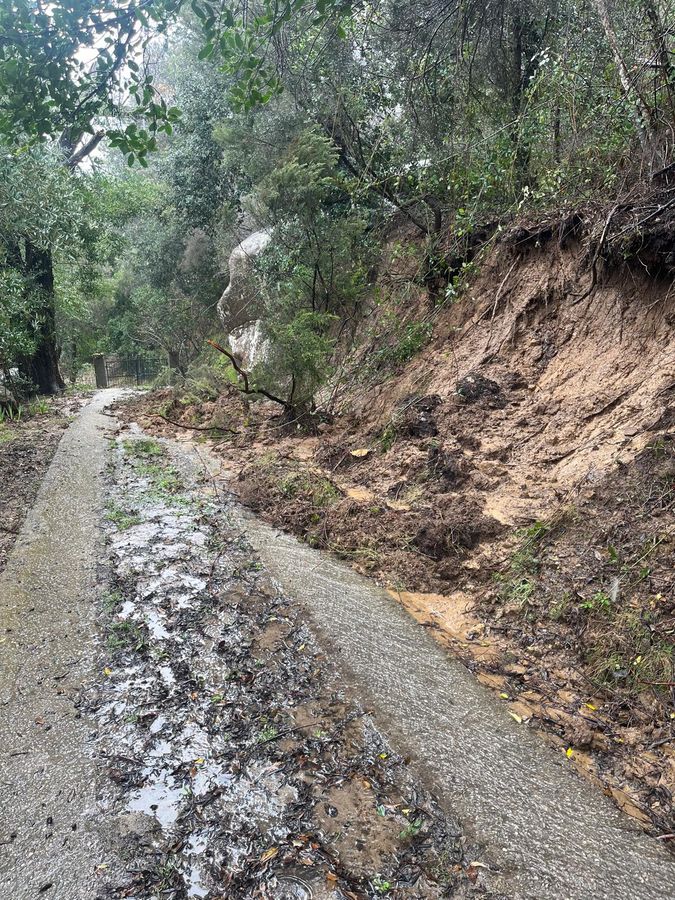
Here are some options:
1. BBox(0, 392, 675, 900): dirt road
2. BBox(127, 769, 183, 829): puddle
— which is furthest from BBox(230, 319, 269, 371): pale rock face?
BBox(127, 769, 183, 829): puddle

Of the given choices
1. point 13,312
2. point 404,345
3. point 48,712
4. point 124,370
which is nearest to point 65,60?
point 48,712

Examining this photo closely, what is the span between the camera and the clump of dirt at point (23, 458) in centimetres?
554

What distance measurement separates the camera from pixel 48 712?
9.70 feet

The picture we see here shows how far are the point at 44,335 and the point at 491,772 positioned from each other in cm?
1490

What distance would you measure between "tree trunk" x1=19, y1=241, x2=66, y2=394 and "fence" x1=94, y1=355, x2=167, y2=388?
920cm

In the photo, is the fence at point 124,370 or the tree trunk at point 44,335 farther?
the fence at point 124,370

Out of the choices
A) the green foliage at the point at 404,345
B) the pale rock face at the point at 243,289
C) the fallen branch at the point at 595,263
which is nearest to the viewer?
the fallen branch at the point at 595,263

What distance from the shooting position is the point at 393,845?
232cm

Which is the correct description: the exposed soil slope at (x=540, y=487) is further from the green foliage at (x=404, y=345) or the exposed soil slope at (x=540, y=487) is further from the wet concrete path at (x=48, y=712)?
the wet concrete path at (x=48, y=712)

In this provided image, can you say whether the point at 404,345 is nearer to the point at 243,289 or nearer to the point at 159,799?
the point at 159,799

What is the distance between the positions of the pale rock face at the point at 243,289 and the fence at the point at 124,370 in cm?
1106

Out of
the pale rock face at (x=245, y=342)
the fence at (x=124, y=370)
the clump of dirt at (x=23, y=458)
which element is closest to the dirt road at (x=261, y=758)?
the clump of dirt at (x=23, y=458)

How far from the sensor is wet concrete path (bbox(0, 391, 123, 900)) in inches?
85.0

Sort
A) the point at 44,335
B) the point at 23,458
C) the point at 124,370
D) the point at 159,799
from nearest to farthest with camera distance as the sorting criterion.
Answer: the point at 159,799, the point at 23,458, the point at 44,335, the point at 124,370
